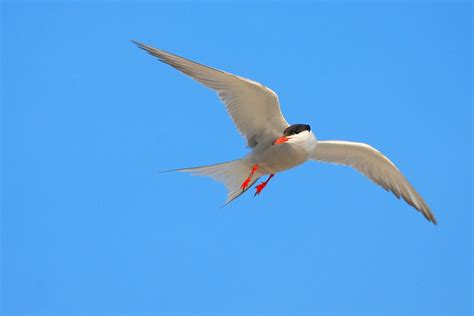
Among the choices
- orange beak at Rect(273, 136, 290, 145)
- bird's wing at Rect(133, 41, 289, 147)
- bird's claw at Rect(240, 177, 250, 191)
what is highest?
bird's wing at Rect(133, 41, 289, 147)

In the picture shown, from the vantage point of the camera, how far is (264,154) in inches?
306

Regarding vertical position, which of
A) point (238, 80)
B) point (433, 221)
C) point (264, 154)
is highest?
point (238, 80)

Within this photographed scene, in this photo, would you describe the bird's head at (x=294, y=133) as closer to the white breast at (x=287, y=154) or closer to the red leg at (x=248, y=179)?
the white breast at (x=287, y=154)

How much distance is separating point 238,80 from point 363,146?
7.23 ft

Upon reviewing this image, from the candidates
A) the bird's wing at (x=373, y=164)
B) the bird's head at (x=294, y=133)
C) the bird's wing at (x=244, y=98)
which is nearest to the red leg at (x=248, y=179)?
the bird's wing at (x=244, y=98)

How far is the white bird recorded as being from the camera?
7.48 m

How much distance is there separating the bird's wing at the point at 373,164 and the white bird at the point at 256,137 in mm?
13

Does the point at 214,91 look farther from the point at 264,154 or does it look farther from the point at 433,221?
the point at 433,221

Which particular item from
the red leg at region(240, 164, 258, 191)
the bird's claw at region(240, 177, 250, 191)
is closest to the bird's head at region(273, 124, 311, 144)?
the red leg at region(240, 164, 258, 191)

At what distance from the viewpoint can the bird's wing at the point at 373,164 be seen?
8.74 m

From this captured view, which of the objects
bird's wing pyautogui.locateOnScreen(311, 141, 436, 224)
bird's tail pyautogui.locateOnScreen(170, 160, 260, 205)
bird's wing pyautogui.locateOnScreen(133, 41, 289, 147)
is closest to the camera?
bird's wing pyautogui.locateOnScreen(133, 41, 289, 147)

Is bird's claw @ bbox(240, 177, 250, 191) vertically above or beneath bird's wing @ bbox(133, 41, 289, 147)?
beneath

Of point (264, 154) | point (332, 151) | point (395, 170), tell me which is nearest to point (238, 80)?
point (264, 154)

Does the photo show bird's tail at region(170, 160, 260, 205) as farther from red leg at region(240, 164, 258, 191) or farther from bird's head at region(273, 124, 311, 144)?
bird's head at region(273, 124, 311, 144)
